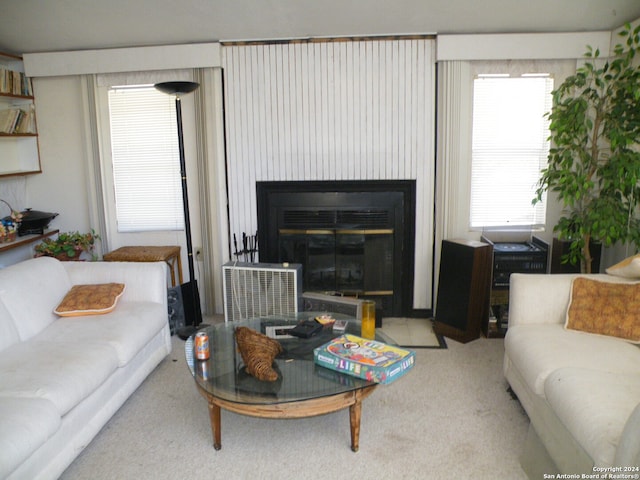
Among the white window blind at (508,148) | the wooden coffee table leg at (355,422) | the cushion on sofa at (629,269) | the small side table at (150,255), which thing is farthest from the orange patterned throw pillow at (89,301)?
the cushion on sofa at (629,269)

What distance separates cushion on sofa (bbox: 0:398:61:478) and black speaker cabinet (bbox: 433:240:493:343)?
8.65 ft

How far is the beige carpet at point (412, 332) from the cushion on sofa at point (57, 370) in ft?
6.09

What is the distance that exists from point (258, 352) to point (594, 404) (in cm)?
139

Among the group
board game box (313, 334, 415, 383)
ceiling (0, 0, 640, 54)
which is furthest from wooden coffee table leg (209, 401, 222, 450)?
Result: ceiling (0, 0, 640, 54)

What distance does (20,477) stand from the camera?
189cm

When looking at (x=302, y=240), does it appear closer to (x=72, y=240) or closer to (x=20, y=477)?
(x=72, y=240)

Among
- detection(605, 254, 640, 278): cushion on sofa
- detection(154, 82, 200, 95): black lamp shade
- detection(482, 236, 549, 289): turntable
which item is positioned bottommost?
detection(482, 236, 549, 289): turntable

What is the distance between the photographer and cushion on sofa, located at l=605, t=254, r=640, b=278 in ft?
8.89

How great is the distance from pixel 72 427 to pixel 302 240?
2.33m

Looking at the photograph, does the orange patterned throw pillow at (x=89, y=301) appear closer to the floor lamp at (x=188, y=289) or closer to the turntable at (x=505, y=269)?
the floor lamp at (x=188, y=289)

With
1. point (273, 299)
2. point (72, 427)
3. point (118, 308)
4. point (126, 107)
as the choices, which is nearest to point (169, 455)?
point (72, 427)

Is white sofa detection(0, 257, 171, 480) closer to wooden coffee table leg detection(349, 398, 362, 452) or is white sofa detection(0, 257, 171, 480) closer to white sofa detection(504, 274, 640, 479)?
wooden coffee table leg detection(349, 398, 362, 452)

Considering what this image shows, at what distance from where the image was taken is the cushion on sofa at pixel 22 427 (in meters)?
1.77

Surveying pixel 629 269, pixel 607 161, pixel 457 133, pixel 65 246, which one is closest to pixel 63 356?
pixel 65 246
